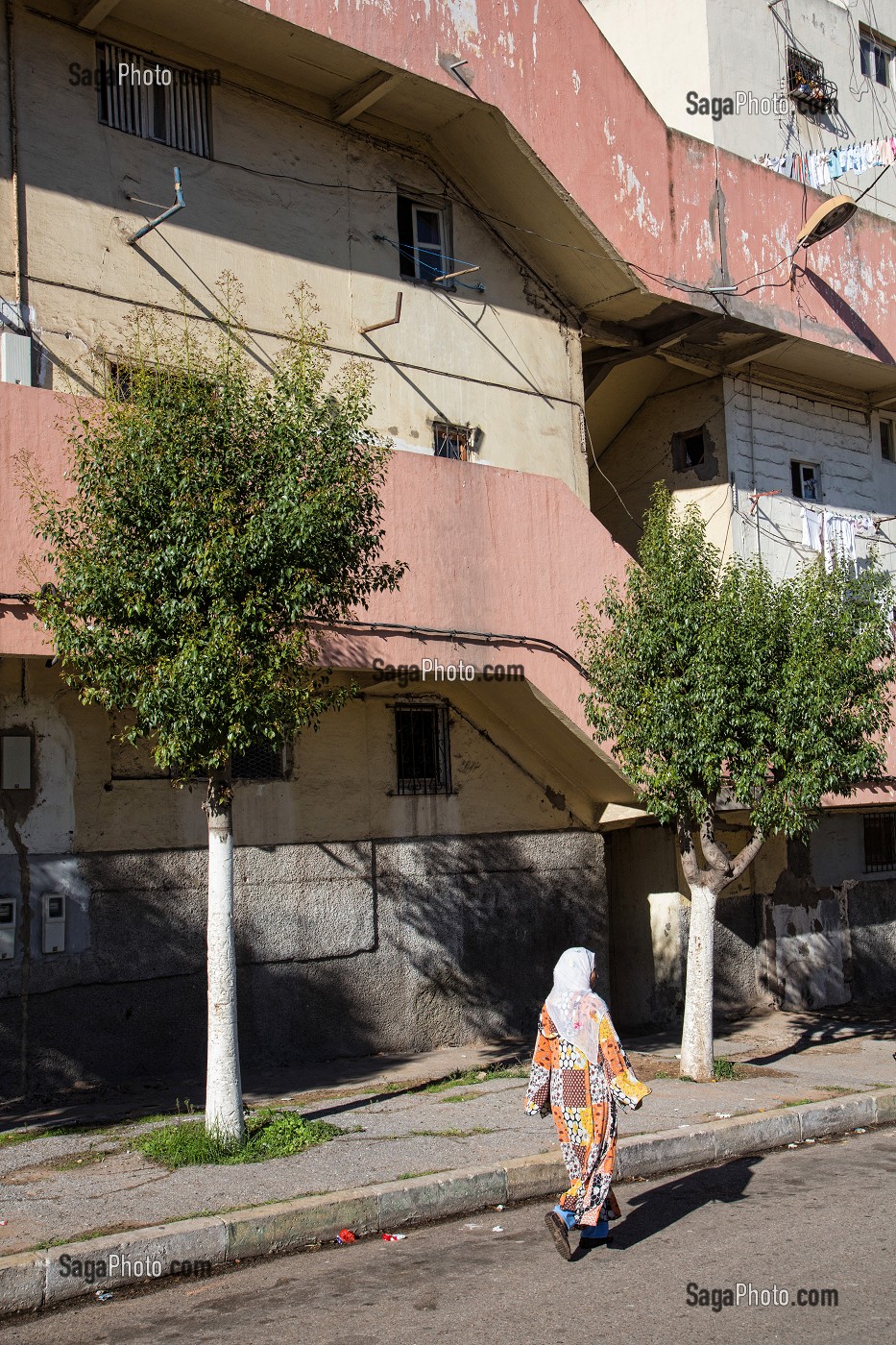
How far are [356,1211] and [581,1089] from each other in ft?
5.15

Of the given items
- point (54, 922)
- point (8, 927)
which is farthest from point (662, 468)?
point (8, 927)

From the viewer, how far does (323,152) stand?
1311cm

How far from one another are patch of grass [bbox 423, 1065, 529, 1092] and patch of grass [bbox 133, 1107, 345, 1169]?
2.15m

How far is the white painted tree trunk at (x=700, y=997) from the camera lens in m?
10.8

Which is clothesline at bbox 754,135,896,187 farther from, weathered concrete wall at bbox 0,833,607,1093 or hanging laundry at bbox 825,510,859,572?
weathered concrete wall at bbox 0,833,607,1093

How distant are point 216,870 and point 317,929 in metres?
3.81

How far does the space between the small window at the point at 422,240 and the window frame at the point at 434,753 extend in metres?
4.66

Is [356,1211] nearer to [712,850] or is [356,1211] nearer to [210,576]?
[210,576]

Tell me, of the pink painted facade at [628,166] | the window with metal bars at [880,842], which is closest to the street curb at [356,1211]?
the window with metal bars at [880,842]

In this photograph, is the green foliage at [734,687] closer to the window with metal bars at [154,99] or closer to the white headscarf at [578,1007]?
the white headscarf at [578,1007]

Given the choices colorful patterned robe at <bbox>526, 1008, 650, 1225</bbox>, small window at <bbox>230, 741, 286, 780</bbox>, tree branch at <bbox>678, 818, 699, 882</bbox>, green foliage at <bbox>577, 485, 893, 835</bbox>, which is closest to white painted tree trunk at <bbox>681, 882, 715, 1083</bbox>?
tree branch at <bbox>678, 818, 699, 882</bbox>

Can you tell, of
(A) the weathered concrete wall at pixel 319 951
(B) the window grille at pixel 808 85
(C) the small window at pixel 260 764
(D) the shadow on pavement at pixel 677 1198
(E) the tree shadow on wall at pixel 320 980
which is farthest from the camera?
(B) the window grille at pixel 808 85

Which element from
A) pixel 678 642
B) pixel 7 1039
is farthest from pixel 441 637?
pixel 7 1039

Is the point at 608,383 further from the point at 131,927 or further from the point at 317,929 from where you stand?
the point at 131,927
